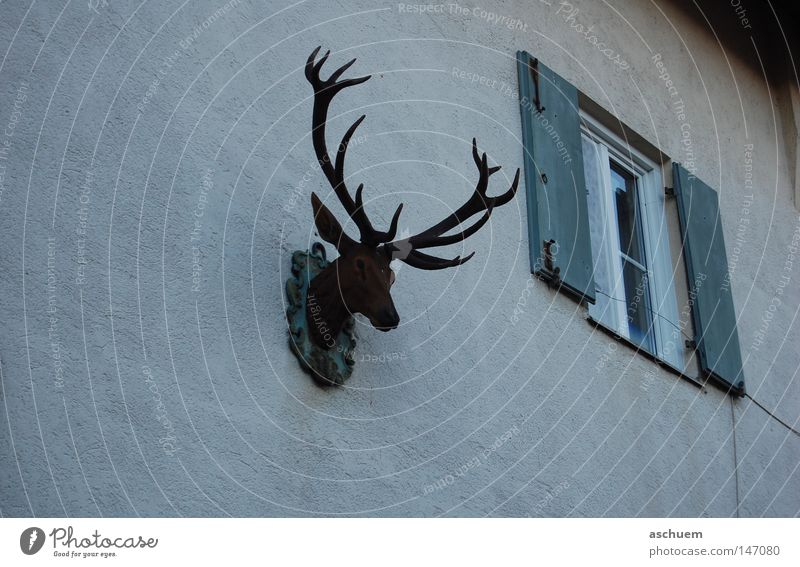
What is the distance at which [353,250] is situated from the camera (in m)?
4.24

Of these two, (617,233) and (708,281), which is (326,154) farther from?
(708,281)

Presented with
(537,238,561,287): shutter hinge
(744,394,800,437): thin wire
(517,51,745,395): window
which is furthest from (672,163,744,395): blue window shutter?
(537,238,561,287): shutter hinge

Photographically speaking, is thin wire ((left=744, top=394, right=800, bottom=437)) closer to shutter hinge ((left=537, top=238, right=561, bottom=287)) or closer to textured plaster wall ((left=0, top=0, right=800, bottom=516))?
textured plaster wall ((left=0, top=0, right=800, bottom=516))

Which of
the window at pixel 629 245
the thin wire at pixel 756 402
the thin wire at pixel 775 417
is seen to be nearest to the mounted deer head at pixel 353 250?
the window at pixel 629 245

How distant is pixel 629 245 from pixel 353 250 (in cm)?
235

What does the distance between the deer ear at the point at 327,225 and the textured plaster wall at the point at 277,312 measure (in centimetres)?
26

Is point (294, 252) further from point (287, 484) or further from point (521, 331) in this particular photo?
point (521, 331)

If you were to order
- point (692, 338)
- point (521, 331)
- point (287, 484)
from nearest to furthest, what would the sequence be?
point (287, 484) → point (521, 331) → point (692, 338)

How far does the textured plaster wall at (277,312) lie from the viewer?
3756 millimetres

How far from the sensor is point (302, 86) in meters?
4.79

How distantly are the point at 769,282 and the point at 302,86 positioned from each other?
9.95 feet

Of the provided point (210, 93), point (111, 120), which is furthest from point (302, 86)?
point (111, 120)

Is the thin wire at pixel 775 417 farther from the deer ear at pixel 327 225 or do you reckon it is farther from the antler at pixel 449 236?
the deer ear at pixel 327 225
